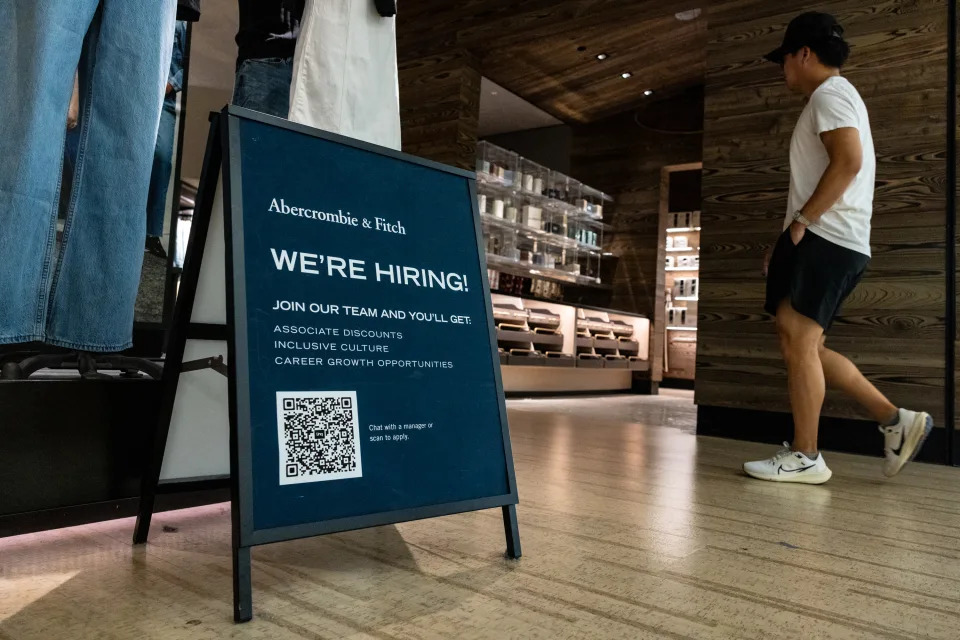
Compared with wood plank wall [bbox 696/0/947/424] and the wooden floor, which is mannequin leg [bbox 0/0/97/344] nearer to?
the wooden floor

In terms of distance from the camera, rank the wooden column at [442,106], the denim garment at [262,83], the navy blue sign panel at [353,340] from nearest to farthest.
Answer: the navy blue sign panel at [353,340] < the denim garment at [262,83] < the wooden column at [442,106]

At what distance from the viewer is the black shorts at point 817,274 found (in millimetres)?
2377

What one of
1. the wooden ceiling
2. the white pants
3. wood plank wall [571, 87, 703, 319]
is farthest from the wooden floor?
wood plank wall [571, 87, 703, 319]

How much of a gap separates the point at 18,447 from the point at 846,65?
3903mm

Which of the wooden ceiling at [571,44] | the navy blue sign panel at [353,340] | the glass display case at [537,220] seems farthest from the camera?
the glass display case at [537,220]

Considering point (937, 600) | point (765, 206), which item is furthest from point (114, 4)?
point (765, 206)

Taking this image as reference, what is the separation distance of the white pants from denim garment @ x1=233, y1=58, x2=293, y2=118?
14 cm

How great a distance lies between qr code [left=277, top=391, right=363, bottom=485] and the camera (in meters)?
1.05

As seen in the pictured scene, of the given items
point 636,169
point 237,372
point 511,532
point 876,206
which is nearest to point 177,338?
point 237,372

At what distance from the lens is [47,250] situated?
48.7 inches

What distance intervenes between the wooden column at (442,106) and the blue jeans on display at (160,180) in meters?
4.54

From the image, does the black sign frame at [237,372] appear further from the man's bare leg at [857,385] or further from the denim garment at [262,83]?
the man's bare leg at [857,385]

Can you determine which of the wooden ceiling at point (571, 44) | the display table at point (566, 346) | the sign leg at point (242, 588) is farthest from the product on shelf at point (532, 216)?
the sign leg at point (242, 588)

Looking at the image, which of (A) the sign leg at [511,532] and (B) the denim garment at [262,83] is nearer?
(A) the sign leg at [511,532]
